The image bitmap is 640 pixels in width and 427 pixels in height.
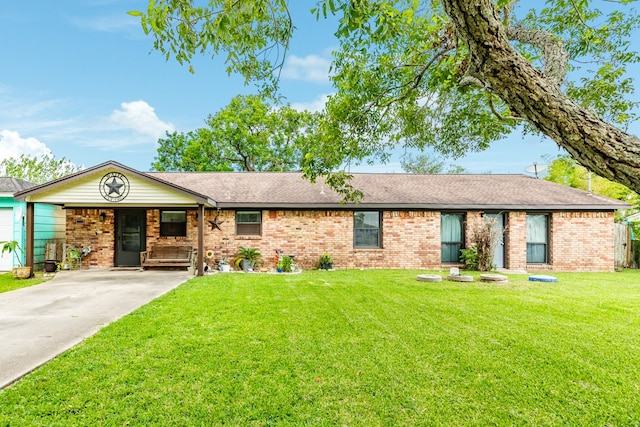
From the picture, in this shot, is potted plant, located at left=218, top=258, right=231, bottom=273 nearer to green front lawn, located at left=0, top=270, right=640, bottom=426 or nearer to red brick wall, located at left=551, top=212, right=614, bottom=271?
green front lawn, located at left=0, top=270, right=640, bottom=426

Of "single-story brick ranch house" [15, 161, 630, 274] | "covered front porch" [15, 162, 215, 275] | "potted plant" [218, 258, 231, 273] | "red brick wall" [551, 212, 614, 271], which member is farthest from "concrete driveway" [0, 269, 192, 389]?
"red brick wall" [551, 212, 614, 271]

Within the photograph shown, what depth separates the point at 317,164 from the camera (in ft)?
21.4

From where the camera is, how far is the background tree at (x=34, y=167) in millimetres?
23938

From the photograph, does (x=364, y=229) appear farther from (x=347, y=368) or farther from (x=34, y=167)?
(x=34, y=167)

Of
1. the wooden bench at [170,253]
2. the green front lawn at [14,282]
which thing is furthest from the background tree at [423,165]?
the green front lawn at [14,282]

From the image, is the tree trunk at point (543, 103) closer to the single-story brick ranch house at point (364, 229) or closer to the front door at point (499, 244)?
the single-story brick ranch house at point (364, 229)

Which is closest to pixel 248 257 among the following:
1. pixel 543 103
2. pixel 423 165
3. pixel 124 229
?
pixel 124 229

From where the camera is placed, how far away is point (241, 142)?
2683cm

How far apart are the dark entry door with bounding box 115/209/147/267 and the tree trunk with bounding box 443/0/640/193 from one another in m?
12.4

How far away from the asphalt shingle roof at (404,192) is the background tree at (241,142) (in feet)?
39.6

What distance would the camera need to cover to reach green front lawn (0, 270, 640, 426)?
2.72 m

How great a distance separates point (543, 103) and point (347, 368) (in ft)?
9.89

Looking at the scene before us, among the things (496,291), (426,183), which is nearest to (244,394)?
(496,291)

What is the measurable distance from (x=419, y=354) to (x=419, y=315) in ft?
5.72
